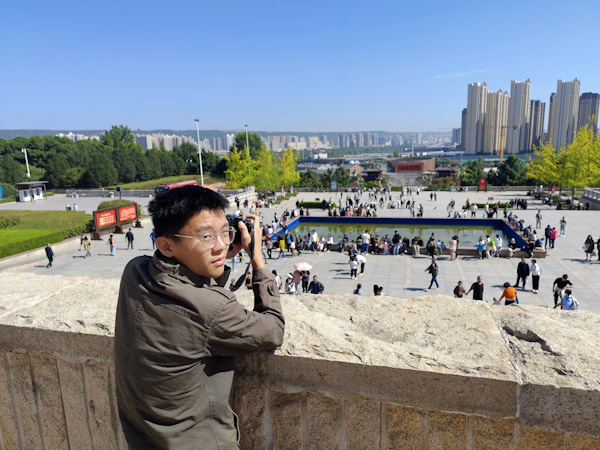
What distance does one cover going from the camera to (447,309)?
2.02 meters

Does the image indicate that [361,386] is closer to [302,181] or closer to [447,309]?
[447,309]

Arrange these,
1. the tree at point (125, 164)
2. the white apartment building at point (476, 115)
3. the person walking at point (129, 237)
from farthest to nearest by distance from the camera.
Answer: the white apartment building at point (476, 115) < the tree at point (125, 164) < the person walking at point (129, 237)

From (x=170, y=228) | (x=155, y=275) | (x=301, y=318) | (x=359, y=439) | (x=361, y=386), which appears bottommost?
(x=359, y=439)

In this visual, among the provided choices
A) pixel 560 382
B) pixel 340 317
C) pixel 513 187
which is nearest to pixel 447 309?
pixel 340 317

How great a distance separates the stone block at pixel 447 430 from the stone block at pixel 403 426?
40 mm

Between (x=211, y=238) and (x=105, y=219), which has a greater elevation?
(x=211, y=238)

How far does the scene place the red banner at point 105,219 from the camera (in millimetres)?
22578

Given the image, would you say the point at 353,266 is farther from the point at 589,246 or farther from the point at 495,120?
the point at 495,120

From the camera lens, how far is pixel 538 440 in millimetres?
1486

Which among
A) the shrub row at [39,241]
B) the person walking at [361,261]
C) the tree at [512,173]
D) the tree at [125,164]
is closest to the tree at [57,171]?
the tree at [125,164]

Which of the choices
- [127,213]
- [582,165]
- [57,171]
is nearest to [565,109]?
[582,165]

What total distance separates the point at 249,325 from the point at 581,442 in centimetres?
125

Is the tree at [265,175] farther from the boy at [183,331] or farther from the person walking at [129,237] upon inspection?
the boy at [183,331]

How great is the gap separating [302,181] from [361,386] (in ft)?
179
